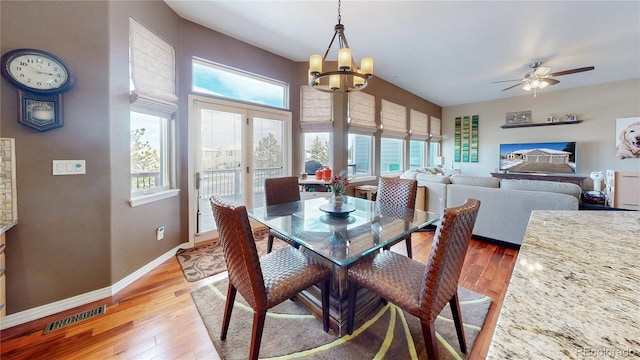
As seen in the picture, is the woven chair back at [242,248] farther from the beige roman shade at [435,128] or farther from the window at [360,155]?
the beige roman shade at [435,128]

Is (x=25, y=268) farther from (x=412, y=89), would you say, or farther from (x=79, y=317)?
(x=412, y=89)

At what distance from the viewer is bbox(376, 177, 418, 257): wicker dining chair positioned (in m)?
2.46

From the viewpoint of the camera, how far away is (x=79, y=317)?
1860 mm

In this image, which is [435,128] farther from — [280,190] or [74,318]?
[74,318]

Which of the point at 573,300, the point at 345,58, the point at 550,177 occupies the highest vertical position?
the point at 345,58

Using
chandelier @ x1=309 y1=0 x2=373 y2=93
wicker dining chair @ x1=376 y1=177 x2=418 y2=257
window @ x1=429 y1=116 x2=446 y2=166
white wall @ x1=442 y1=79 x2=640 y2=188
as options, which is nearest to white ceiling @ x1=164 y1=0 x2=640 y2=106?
chandelier @ x1=309 y1=0 x2=373 y2=93

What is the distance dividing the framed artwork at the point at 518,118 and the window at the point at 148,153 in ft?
25.2

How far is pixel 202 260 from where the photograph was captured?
279cm

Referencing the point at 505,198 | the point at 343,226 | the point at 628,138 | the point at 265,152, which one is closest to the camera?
the point at 343,226

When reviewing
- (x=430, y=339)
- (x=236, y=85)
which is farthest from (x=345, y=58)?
(x=236, y=85)

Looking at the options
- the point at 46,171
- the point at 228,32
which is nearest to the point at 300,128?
the point at 228,32

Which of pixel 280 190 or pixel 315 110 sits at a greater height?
pixel 315 110

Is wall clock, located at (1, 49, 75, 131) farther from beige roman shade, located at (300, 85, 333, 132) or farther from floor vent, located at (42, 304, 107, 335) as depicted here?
beige roman shade, located at (300, 85, 333, 132)

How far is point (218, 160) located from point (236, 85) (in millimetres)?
1110
